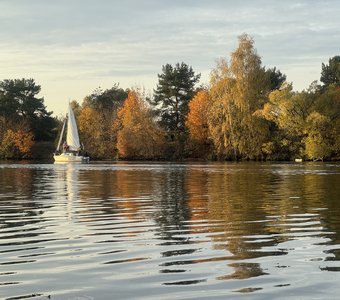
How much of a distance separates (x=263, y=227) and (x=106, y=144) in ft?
323

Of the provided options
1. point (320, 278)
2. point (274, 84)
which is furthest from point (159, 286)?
point (274, 84)

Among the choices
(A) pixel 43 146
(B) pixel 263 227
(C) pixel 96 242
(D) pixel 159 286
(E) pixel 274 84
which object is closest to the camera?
(D) pixel 159 286

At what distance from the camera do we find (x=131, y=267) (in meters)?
9.05

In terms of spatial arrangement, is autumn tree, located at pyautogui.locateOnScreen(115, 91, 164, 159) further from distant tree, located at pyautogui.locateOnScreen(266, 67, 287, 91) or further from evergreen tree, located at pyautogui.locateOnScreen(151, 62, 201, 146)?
distant tree, located at pyautogui.locateOnScreen(266, 67, 287, 91)

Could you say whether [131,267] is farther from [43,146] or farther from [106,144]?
[43,146]

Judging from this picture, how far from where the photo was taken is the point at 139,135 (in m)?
102

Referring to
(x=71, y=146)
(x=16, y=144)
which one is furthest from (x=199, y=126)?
(x=16, y=144)

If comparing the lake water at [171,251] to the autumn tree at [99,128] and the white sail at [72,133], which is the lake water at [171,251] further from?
the autumn tree at [99,128]

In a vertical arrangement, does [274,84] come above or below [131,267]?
above

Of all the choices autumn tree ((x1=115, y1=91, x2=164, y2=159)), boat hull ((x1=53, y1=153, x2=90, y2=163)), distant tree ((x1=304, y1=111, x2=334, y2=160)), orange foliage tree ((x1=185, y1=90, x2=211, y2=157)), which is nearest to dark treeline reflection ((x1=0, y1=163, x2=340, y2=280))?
distant tree ((x1=304, y1=111, x2=334, y2=160))

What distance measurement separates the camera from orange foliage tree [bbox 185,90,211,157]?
98375 millimetres

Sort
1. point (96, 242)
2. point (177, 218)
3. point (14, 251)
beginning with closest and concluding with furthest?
1. point (14, 251)
2. point (96, 242)
3. point (177, 218)

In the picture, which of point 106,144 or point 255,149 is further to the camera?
point 106,144

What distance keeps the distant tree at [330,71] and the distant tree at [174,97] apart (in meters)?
32.2
